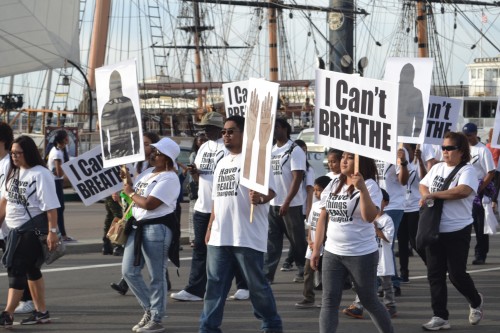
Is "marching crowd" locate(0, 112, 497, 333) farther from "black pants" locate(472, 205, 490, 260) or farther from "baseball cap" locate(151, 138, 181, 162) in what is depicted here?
"black pants" locate(472, 205, 490, 260)

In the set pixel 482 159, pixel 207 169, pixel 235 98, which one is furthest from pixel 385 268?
pixel 482 159

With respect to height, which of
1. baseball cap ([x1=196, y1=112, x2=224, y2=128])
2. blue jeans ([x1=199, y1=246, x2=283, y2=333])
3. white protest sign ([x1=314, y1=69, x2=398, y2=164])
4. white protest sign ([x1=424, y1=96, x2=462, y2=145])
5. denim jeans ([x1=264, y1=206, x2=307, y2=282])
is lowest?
denim jeans ([x1=264, y1=206, x2=307, y2=282])

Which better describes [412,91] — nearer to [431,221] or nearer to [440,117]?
[440,117]

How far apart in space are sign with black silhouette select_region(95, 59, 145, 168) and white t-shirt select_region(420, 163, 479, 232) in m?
2.47

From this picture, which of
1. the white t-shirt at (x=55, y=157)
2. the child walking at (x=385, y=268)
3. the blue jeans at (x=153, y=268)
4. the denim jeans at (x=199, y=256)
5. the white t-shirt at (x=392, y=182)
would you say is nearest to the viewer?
the blue jeans at (x=153, y=268)

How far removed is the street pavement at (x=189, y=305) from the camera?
9398 millimetres

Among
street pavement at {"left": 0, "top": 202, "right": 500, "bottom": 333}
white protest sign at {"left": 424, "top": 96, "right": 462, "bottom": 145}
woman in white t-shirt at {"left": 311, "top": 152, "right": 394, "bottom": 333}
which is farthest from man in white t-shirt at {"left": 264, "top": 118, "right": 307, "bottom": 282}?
woman in white t-shirt at {"left": 311, "top": 152, "right": 394, "bottom": 333}

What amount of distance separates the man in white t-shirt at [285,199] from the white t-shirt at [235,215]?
3.07m

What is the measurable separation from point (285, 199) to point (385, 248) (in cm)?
150

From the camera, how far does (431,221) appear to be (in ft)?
29.9

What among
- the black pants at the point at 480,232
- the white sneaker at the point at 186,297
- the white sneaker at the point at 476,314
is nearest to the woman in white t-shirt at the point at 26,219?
the white sneaker at the point at 186,297

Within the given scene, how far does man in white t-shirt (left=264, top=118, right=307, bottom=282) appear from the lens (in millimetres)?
11266

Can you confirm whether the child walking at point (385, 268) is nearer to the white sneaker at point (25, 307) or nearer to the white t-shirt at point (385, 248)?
the white t-shirt at point (385, 248)

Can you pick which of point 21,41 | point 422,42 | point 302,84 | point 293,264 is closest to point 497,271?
point 293,264
